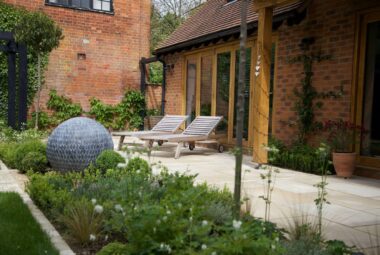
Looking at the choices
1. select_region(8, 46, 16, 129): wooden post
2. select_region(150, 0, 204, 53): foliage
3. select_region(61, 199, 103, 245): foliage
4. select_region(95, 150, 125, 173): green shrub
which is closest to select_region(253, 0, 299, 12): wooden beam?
select_region(95, 150, 125, 173): green shrub

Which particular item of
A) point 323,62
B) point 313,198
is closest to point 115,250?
point 313,198

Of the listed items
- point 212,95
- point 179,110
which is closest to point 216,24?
point 212,95

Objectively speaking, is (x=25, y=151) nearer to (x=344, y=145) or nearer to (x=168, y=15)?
(x=344, y=145)

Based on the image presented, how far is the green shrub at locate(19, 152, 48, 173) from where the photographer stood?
6004 mm

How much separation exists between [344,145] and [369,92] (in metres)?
1.00

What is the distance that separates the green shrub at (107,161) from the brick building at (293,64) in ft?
10.4

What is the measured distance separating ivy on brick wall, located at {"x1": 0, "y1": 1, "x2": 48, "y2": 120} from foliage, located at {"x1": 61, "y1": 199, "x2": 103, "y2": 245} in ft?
33.0

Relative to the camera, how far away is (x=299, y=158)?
22.7ft

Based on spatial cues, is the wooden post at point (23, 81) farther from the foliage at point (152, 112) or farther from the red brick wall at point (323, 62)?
the red brick wall at point (323, 62)

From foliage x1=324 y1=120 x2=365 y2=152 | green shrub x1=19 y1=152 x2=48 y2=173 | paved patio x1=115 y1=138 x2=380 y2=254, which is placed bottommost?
paved patio x1=115 y1=138 x2=380 y2=254

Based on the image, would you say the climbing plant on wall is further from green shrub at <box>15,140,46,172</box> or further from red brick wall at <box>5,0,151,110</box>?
red brick wall at <box>5,0,151,110</box>

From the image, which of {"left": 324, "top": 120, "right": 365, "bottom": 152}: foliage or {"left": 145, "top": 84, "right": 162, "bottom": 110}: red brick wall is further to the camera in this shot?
{"left": 145, "top": 84, "right": 162, "bottom": 110}: red brick wall

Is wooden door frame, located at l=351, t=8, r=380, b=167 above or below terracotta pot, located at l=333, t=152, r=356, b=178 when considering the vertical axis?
above

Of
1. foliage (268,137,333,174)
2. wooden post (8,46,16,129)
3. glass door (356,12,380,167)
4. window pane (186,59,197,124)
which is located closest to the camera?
glass door (356,12,380,167)
